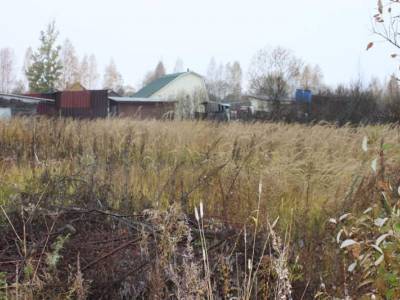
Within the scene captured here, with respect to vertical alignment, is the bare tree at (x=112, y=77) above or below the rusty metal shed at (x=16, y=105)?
above

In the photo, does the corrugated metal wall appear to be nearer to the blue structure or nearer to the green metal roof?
the blue structure

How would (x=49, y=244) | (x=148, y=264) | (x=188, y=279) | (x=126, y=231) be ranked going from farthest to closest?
(x=126, y=231) → (x=49, y=244) → (x=148, y=264) → (x=188, y=279)

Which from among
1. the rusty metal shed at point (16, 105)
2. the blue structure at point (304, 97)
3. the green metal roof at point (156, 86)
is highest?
the green metal roof at point (156, 86)

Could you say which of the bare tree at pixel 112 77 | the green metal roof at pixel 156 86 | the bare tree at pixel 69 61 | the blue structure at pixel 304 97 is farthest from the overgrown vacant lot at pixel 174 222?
the bare tree at pixel 112 77

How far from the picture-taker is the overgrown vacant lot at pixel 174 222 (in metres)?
2.18

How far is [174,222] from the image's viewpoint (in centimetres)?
231

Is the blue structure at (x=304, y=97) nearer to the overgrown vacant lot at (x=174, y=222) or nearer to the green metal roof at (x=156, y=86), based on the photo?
the overgrown vacant lot at (x=174, y=222)

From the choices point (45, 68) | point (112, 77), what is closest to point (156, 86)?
point (45, 68)

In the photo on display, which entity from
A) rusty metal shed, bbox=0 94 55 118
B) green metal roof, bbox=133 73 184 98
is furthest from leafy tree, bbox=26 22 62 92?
rusty metal shed, bbox=0 94 55 118

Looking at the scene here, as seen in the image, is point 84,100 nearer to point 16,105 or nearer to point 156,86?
point 16,105

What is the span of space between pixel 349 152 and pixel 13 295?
561 cm

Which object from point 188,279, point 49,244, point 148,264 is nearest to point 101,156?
point 49,244

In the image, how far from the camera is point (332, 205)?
138 inches

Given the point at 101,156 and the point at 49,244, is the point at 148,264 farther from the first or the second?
the point at 101,156
